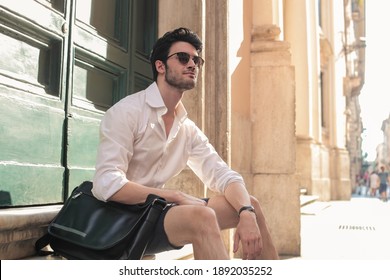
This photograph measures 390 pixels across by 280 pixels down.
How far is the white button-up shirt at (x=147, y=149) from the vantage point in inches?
81.1

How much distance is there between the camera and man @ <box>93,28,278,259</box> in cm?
192

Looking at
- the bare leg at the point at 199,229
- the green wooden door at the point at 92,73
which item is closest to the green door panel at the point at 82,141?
the green wooden door at the point at 92,73

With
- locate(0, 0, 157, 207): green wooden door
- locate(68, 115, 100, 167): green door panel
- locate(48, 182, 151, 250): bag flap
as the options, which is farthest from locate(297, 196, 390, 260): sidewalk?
locate(48, 182, 151, 250): bag flap

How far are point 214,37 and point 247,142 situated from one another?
178 centimetres

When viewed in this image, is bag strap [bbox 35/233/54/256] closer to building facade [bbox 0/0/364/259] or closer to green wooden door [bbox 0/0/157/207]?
building facade [bbox 0/0/364/259]

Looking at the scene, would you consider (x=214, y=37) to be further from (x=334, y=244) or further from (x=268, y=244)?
(x=334, y=244)

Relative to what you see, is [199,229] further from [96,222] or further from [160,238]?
[96,222]

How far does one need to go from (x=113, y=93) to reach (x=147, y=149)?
1.42m

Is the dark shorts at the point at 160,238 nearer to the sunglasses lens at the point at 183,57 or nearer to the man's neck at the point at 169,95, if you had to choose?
the man's neck at the point at 169,95

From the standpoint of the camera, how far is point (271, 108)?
570 cm

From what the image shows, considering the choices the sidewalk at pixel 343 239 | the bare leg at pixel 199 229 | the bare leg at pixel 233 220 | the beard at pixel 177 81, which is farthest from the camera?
the sidewalk at pixel 343 239

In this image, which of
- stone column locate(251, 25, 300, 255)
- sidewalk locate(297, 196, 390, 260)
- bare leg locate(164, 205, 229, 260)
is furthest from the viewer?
stone column locate(251, 25, 300, 255)

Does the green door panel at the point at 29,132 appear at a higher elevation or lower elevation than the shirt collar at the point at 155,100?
lower

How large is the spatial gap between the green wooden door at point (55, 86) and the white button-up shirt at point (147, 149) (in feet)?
2.15
